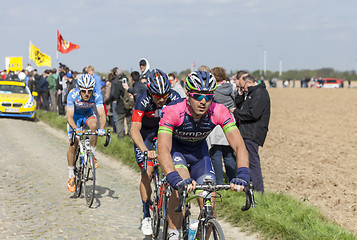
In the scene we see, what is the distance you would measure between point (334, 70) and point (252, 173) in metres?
132

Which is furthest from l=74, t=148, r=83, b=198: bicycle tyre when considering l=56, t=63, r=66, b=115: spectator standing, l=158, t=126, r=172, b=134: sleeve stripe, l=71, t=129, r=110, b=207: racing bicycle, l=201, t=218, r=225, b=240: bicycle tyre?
l=56, t=63, r=66, b=115: spectator standing

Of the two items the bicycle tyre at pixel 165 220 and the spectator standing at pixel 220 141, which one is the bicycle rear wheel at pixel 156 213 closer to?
the bicycle tyre at pixel 165 220

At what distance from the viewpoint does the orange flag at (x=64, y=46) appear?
2672 cm

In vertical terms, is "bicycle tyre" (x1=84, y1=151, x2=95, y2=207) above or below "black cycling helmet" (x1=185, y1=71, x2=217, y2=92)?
below

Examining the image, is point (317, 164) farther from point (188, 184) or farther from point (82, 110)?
point (188, 184)

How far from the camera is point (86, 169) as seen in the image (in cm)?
853

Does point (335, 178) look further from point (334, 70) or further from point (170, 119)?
point (334, 70)

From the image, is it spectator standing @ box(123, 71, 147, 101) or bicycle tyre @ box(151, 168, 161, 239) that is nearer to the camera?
bicycle tyre @ box(151, 168, 161, 239)

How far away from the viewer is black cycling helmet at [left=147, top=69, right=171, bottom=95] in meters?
5.91

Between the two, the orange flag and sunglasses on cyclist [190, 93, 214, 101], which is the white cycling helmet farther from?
the orange flag

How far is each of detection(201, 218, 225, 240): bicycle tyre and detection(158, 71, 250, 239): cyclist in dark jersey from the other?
368 mm

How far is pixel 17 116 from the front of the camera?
918 inches

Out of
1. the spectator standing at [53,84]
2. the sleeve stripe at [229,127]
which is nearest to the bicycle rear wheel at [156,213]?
the sleeve stripe at [229,127]

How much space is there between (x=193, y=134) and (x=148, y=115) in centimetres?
159
